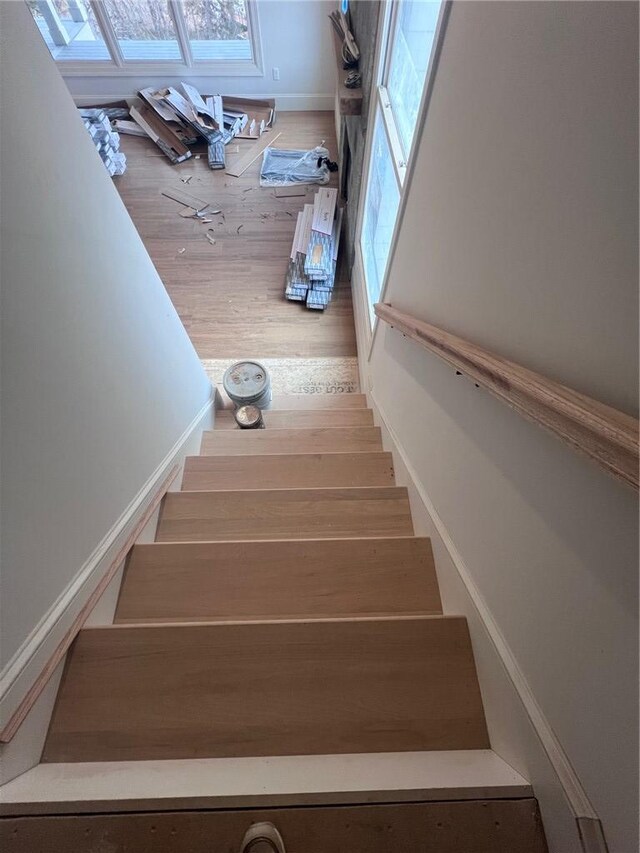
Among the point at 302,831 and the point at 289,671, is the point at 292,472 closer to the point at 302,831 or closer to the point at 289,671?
the point at 289,671

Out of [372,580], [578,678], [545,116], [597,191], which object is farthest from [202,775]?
[545,116]

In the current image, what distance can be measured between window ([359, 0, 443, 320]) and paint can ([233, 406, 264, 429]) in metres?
1.16

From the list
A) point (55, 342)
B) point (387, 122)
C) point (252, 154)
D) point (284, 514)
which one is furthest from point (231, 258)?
point (55, 342)

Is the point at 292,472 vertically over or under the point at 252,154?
under

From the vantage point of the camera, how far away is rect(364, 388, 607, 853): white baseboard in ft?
2.42

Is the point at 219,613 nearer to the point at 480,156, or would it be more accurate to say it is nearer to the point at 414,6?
the point at 480,156

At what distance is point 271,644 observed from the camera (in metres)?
1.12

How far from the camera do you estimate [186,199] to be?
4617 millimetres

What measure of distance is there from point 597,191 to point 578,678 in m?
0.80

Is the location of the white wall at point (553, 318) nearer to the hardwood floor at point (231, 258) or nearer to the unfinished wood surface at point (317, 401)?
the unfinished wood surface at point (317, 401)

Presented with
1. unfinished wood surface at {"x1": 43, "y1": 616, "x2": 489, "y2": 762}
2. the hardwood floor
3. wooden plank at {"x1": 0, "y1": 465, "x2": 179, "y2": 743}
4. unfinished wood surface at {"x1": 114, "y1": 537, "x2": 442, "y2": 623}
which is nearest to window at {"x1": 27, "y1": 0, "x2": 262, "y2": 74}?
the hardwood floor

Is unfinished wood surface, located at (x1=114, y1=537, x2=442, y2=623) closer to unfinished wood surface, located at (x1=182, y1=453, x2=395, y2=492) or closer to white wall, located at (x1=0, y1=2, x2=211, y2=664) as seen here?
white wall, located at (x1=0, y1=2, x2=211, y2=664)

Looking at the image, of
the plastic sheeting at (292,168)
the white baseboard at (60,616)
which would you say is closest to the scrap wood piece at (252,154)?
the plastic sheeting at (292,168)

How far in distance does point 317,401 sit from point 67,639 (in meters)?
2.45
